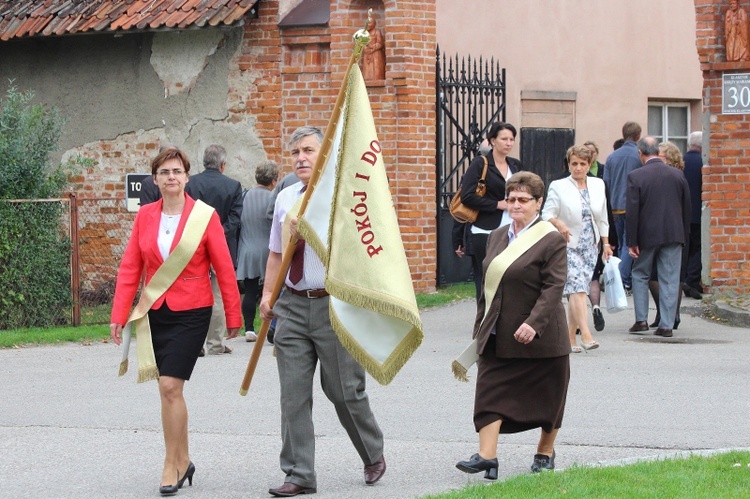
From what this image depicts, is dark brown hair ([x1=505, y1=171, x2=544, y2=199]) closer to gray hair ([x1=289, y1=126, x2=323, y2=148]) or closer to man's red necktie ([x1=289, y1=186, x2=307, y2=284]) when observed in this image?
gray hair ([x1=289, y1=126, x2=323, y2=148])

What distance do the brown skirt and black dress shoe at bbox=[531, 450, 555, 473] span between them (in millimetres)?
170

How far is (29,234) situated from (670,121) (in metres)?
13.1

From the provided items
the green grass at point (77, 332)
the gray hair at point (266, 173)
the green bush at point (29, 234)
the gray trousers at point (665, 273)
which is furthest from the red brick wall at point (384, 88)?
the gray trousers at point (665, 273)

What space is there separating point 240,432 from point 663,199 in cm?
584

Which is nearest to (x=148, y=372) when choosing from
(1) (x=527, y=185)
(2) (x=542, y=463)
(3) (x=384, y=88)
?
(2) (x=542, y=463)

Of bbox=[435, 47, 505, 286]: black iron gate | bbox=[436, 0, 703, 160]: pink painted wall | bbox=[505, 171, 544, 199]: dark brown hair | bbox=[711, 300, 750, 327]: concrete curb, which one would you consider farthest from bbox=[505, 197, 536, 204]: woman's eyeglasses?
bbox=[436, 0, 703, 160]: pink painted wall

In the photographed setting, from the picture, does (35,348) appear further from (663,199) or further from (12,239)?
(663,199)

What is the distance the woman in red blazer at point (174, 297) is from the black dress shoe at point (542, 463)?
1741 millimetres

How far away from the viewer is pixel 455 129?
1850 centimetres

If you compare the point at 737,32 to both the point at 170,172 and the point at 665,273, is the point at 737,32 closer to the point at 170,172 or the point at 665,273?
the point at 665,273

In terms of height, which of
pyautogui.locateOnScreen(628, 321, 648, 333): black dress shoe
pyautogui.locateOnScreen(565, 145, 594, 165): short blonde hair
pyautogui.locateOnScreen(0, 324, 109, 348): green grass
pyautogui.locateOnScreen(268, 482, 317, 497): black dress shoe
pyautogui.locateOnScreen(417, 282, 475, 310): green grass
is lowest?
pyautogui.locateOnScreen(0, 324, 109, 348): green grass

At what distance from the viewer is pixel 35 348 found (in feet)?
43.1

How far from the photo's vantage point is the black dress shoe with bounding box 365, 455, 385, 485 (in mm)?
7008

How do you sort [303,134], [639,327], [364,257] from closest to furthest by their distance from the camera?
[364,257] → [303,134] → [639,327]
